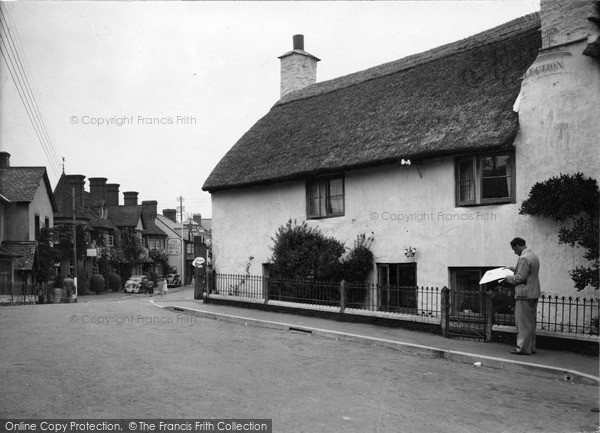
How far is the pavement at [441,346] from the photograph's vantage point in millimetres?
8414

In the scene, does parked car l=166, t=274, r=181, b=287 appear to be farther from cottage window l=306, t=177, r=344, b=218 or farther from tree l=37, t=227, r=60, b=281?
cottage window l=306, t=177, r=344, b=218

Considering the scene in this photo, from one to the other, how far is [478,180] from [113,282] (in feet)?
147

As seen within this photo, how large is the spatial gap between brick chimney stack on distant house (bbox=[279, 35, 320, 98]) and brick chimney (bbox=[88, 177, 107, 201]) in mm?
36696

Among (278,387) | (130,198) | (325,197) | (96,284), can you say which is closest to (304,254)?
(325,197)

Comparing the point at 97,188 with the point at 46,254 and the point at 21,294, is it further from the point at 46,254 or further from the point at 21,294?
the point at 21,294

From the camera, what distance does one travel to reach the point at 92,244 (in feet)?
161

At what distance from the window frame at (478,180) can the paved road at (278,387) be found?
4761mm

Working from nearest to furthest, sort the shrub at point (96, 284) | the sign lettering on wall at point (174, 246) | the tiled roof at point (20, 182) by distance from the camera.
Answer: the tiled roof at point (20, 182) < the shrub at point (96, 284) < the sign lettering on wall at point (174, 246)

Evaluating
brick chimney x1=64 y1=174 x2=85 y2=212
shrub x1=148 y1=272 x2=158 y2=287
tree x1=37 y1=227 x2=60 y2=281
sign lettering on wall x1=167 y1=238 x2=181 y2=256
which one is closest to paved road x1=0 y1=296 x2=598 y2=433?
tree x1=37 y1=227 x2=60 y2=281

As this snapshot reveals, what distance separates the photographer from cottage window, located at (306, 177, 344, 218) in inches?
659

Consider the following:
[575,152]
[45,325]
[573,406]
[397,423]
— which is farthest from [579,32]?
[45,325]

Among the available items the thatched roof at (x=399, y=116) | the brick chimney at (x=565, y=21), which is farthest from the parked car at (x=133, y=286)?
the brick chimney at (x=565, y=21)

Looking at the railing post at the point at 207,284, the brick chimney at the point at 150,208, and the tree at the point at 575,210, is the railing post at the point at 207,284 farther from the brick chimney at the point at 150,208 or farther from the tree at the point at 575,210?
the brick chimney at the point at 150,208

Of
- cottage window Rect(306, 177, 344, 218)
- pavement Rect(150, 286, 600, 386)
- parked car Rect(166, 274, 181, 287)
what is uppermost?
cottage window Rect(306, 177, 344, 218)
